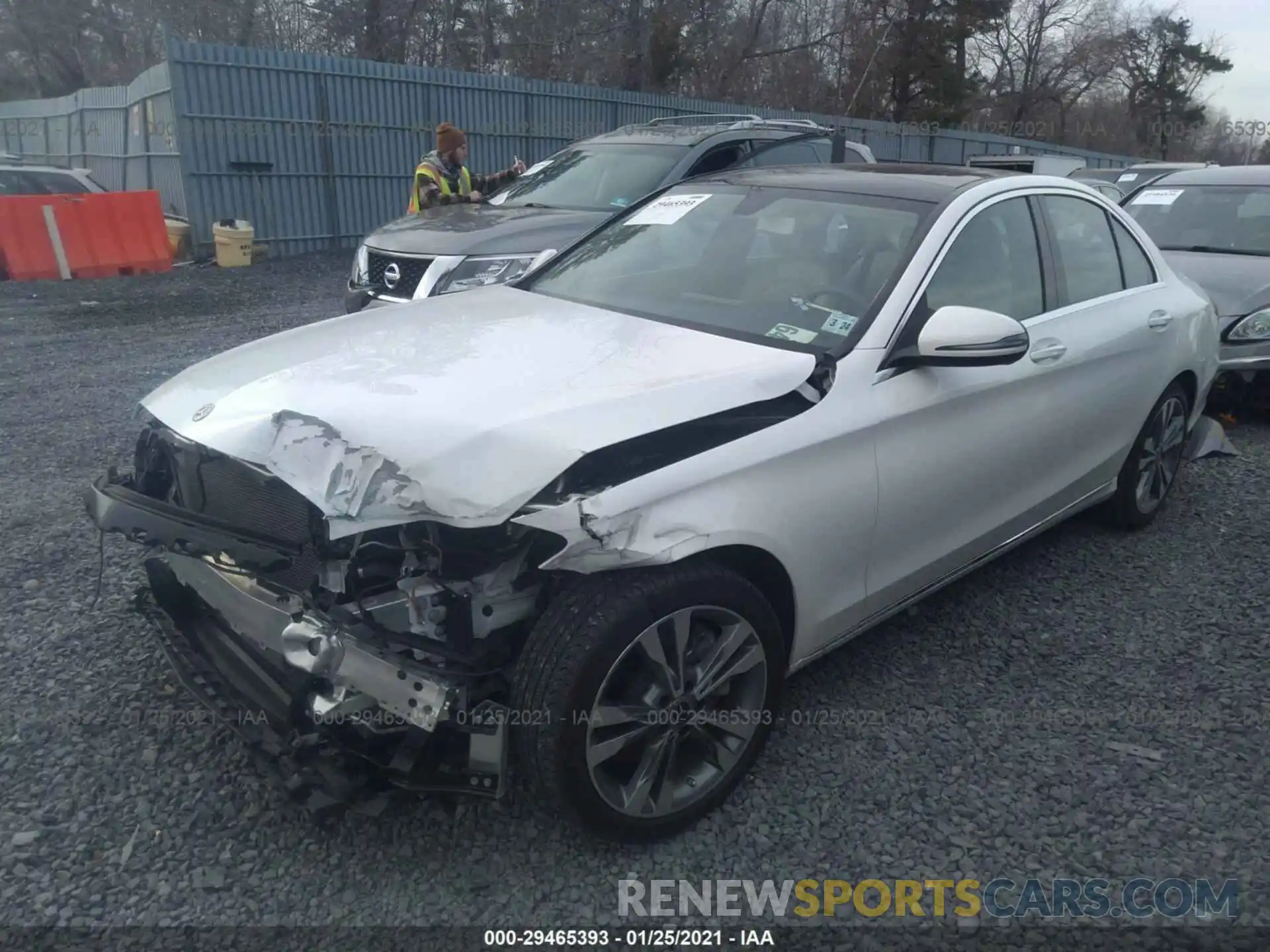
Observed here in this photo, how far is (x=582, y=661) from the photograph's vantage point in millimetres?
2332

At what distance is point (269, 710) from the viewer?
8.28 feet

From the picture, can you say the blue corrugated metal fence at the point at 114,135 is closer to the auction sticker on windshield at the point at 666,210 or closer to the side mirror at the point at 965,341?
the auction sticker on windshield at the point at 666,210

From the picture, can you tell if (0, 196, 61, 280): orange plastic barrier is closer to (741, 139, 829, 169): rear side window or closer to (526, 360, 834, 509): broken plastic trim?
(741, 139, 829, 169): rear side window

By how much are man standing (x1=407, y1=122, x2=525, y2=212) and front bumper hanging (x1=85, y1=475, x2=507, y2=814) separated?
629 centimetres

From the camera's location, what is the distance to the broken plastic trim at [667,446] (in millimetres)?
2408

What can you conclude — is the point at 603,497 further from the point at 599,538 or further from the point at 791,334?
the point at 791,334

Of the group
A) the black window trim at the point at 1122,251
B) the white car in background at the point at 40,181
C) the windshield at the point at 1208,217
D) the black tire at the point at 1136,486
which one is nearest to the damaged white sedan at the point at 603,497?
the black window trim at the point at 1122,251

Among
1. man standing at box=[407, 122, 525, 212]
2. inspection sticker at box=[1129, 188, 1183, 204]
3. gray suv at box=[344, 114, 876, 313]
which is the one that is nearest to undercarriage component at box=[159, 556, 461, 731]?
gray suv at box=[344, 114, 876, 313]

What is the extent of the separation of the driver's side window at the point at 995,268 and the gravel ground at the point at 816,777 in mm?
1252

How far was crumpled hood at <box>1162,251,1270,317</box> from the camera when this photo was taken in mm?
6512

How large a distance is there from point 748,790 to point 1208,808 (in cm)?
134

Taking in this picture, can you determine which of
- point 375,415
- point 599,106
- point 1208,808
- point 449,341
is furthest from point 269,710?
point 599,106

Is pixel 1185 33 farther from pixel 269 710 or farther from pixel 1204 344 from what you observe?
pixel 269 710

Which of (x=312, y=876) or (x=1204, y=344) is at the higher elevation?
(x=1204, y=344)
